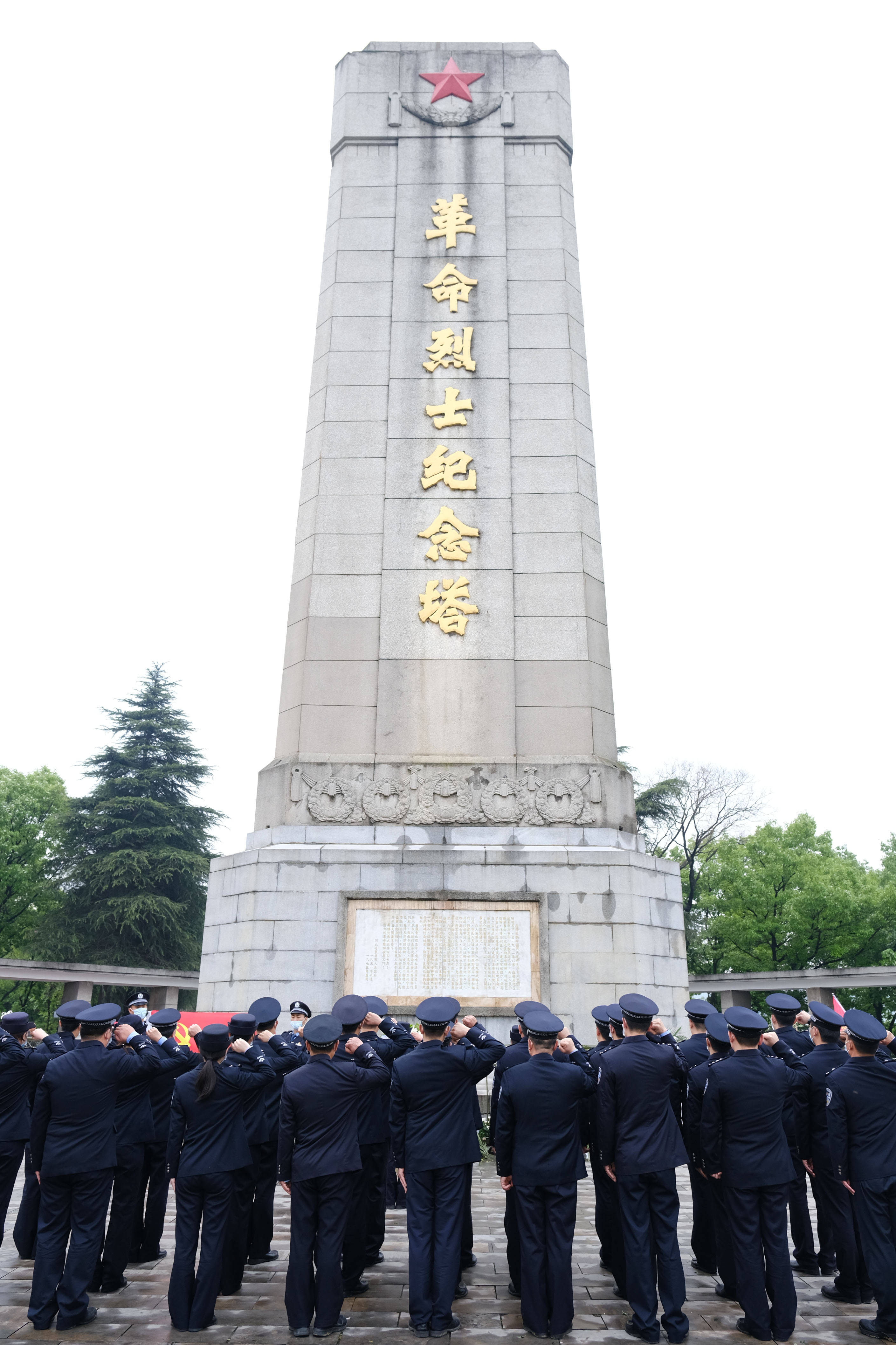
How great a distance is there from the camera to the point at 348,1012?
5.67m

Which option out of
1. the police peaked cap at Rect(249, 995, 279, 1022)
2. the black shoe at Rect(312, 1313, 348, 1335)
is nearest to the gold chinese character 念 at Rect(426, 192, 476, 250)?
the police peaked cap at Rect(249, 995, 279, 1022)

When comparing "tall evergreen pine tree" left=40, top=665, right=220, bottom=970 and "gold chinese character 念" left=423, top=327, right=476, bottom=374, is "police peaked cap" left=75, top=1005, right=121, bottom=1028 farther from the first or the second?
"tall evergreen pine tree" left=40, top=665, right=220, bottom=970

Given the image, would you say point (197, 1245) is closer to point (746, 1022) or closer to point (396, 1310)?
point (396, 1310)

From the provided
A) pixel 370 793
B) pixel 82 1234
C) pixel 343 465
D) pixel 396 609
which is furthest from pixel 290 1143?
pixel 343 465

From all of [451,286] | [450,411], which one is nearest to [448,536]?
[450,411]

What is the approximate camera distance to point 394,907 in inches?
447

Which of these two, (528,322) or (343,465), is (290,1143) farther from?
(528,322)

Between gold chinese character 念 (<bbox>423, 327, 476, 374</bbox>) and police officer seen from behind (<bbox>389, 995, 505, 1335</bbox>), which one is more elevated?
gold chinese character 念 (<bbox>423, 327, 476, 374</bbox>)

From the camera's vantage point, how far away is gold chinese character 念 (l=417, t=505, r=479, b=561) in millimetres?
13406

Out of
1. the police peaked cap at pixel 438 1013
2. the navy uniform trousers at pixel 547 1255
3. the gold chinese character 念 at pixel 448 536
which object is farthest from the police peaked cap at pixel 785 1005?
the gold chinese character 念 at pixel 448 536

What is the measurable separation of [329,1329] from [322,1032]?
1.43 metres

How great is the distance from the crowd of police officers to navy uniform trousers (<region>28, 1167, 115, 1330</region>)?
0.01m

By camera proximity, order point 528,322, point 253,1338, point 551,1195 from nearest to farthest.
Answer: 1. point 253,1338
2. point 551,1195
3. point 528,322

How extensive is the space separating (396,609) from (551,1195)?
29.5ft
